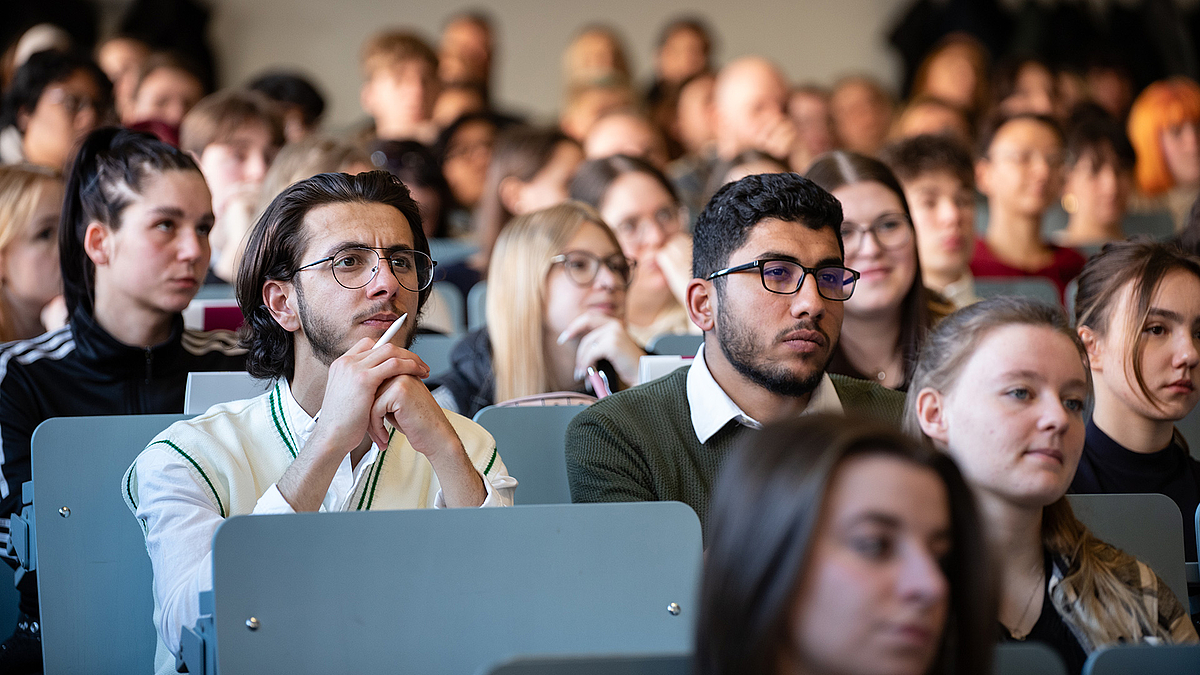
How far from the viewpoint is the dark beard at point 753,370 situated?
200 centimetres

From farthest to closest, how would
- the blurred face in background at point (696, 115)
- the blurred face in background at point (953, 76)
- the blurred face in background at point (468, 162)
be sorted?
the blurred face in background at point (953, 76), the blurred face in background at point (696, 115), the blurred face in background at point (468, 162)

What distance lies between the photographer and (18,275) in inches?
109

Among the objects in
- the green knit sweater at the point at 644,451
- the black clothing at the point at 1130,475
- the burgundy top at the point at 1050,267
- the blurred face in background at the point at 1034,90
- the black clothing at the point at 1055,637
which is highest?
the blurred face in background at the point at 1034,90

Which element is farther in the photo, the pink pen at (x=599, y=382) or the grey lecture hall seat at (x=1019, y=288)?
the grey lecture hall seat at (x=1019, y=288)

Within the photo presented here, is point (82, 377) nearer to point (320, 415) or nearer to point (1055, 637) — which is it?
point (320, 415)

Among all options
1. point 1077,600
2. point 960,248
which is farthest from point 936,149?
point 1077,600

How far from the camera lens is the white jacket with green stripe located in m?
1.66

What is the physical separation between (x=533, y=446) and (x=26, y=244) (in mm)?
1454

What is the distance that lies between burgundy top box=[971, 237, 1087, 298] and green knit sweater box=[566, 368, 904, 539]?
2.40 meters

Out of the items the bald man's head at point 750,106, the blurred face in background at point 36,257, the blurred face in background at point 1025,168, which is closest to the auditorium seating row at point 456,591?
the blurred face in background at point 36,257

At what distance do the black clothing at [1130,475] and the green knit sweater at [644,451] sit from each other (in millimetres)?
567

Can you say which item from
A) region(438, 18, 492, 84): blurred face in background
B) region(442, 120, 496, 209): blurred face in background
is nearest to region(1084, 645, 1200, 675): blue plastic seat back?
region(442, 120, 496, 209): blurred face in background

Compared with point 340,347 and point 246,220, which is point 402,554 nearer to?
point 340,347

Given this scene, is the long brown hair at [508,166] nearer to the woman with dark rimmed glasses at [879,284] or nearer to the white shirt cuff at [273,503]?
the woman with dark rimmed glasses at [879,284]
